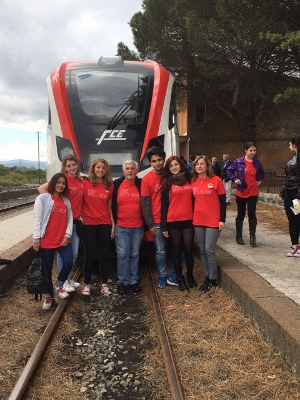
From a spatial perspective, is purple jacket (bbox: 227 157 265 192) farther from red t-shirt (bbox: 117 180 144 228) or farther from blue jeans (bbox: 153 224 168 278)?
red t-shirt (bbox: 117 180 144 228)

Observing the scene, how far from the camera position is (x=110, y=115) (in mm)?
7297

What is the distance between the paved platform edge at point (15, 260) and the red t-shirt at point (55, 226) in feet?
4.12

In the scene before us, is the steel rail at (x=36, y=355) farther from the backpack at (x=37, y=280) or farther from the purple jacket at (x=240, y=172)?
the purple jacket at (x=240, y=172)

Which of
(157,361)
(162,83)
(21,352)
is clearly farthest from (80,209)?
(162,83)

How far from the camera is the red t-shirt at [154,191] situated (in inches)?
215

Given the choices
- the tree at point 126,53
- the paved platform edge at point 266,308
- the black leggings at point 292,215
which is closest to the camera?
the paved platform edge at point 266,308

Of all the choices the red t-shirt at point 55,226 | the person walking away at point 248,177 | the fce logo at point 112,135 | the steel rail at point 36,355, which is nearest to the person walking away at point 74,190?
the red t-shirt at point 55,226

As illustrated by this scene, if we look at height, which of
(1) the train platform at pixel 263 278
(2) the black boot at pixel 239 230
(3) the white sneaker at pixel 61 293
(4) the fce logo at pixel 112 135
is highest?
(4) the fce logo at pixel 112 135

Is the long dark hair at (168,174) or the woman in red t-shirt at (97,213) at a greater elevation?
the long dark hair at (168,174)

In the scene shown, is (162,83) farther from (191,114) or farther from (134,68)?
(191,114)

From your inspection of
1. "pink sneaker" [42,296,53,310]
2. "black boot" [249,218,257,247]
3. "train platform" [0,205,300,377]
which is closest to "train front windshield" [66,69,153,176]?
"train platform" [0,205,300,377]

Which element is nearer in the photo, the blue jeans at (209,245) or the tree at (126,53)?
the blue jeans at (209,245)

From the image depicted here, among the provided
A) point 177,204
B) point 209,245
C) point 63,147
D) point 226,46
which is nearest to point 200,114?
point 226,46

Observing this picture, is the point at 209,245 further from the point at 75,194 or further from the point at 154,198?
the point at 75,194
